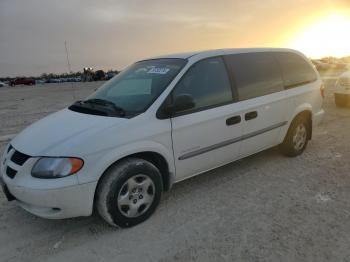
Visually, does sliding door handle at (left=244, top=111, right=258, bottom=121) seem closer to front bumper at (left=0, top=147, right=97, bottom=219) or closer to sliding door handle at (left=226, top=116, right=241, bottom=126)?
sliding door handle at (left=226, top=116, right=241, bottom=126)

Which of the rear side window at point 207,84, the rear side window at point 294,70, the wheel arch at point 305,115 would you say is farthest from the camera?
the wheel arch at point 305,115

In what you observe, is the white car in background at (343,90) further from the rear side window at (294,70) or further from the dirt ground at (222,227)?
the dirt ground at (222,227)

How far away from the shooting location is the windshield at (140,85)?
352 cm

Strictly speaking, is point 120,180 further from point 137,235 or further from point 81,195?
point 137,235

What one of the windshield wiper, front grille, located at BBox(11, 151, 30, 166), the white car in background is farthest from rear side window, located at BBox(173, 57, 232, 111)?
the white car in background

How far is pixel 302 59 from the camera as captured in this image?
5.29 m

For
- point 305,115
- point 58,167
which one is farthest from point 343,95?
point 58,167

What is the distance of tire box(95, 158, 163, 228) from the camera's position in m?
3.07

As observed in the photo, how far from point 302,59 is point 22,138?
14.3ft

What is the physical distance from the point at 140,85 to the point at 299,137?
2.79 meters

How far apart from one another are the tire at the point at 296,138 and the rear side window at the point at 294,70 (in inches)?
23.4

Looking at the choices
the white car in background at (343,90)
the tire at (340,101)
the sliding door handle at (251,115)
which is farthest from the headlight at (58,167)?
the tire at (340,101)

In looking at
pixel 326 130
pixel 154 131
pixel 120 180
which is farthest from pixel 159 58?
pixel 326 130

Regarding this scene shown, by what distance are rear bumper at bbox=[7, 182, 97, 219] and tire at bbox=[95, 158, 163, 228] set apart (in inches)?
5.5
